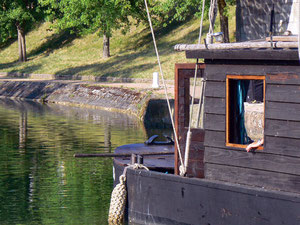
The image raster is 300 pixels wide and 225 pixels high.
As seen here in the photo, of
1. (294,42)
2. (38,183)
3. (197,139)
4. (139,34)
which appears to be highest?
(139,34)

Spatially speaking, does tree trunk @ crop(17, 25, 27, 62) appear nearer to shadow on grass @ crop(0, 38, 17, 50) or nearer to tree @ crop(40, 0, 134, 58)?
shadow on grass @ crop(0, 38, 17, 50)

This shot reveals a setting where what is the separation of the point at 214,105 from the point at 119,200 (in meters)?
2.85

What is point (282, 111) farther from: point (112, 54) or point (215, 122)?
point (112, 54)

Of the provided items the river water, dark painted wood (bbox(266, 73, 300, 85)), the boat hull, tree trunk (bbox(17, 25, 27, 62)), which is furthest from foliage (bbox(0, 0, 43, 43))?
dark painted wood (bbox(266, 73, 300, 85))

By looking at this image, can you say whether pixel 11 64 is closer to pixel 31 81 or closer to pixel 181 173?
pixel 31 81

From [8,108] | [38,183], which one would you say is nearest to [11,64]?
[8,108]

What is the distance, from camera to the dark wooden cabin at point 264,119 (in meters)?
9.80

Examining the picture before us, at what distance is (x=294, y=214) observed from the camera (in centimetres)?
961

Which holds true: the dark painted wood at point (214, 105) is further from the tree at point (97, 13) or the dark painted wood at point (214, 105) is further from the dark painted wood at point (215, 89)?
the tree at point (97, 13)

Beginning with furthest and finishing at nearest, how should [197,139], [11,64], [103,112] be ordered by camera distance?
[11,64]
[103,112]
[197,139]

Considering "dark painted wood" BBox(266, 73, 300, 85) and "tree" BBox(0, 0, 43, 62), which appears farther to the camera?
"tree" BBox(0, 0, 43, 62)

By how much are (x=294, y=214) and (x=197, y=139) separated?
228 centimetres

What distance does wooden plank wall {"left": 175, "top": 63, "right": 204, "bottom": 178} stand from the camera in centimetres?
1132

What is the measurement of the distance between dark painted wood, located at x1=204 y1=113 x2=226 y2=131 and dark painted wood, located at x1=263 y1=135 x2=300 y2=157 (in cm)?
83
